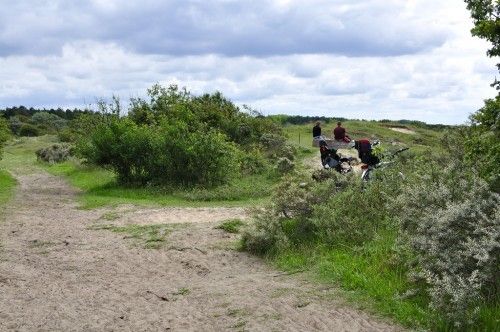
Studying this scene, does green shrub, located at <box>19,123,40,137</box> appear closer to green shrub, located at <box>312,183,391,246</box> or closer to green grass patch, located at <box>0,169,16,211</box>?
green grass patch, located at <box>0,169,16,211</box>

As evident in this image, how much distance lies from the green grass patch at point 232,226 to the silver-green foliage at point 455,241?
4865 millimetres

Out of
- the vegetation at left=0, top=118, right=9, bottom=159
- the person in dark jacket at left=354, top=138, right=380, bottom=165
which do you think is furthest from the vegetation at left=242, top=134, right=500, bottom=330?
the vegetation at left=0, top=118, right=9, bottom=159

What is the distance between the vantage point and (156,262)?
10.2 m

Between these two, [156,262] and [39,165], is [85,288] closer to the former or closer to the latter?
[156,262]

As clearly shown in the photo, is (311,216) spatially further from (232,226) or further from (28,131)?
(28,131)

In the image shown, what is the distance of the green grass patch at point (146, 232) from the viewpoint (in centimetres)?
1147

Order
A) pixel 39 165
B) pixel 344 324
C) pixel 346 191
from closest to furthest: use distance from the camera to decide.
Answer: pixel 344 324, pixel 346 191, pixel 39 165

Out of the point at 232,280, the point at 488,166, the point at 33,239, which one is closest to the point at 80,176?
the point at 33,239

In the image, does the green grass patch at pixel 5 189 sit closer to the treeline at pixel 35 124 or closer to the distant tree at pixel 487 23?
the distant tree at pixel 487 23

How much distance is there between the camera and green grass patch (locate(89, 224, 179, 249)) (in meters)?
11.5

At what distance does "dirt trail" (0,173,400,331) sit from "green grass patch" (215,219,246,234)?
18cm

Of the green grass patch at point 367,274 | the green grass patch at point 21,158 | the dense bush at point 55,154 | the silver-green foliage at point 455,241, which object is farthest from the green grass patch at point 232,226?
the dense bush at point 55,154

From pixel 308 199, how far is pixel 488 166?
4.07 metres

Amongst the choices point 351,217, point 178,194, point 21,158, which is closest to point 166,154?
point 178,194
